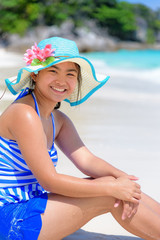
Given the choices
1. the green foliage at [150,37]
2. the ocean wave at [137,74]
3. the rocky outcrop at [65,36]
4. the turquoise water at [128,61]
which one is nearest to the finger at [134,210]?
the ocean wave at [137,74]

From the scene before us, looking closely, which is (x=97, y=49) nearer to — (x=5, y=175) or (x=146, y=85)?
(x=146, y=85)

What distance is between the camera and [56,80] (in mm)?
1940

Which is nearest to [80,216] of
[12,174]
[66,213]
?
[66,213]

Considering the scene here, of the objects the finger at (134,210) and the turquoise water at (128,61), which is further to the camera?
the turquoise water at (128,61)

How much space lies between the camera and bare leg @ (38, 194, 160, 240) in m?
1.79

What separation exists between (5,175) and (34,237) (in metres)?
0.31

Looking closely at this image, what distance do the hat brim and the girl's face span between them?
4 centimetres

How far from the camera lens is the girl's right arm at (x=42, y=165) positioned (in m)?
1.78

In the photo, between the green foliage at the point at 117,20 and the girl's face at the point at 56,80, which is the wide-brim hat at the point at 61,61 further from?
the green foliage at the point at 117,20

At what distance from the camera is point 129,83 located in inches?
370

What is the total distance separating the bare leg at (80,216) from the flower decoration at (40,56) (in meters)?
0.61

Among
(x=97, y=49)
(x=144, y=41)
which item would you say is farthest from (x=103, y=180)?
(x=144, y=41)

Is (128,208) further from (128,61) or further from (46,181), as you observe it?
(128,61)

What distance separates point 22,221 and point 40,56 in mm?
732
